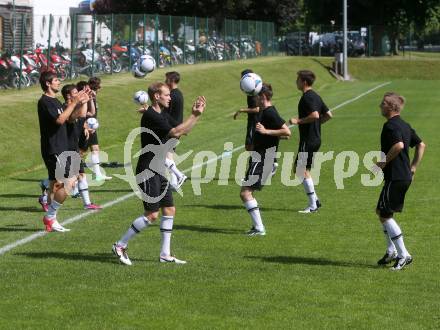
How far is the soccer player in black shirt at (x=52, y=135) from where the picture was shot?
13.6 metres

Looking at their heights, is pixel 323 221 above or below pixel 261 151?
below

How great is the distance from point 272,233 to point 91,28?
31.5m

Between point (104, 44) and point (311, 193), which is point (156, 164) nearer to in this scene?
point (311, 193)

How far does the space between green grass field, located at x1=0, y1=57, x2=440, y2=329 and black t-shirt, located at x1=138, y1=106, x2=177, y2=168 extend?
1271 millimetres

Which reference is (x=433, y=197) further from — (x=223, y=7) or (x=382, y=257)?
(x=223, y=7)

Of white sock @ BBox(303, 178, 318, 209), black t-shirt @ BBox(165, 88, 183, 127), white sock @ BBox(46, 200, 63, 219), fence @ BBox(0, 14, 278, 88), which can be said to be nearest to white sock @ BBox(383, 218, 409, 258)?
white sock @ BBox(303, 178, 318, 209)

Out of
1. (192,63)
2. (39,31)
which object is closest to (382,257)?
(39,31)

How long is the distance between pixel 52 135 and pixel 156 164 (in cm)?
292

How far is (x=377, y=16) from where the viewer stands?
282 ft

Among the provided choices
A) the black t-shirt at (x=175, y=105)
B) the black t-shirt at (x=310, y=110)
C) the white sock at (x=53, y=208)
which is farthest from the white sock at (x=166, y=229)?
the black t-shirt at (x=175, y=105)

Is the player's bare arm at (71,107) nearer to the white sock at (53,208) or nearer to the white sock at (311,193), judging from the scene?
the white sock at (53,208)

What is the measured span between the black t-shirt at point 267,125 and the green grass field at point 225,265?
123cm

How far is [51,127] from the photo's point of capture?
1382cm

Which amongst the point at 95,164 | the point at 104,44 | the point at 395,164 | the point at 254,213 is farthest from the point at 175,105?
the point at 104,44
